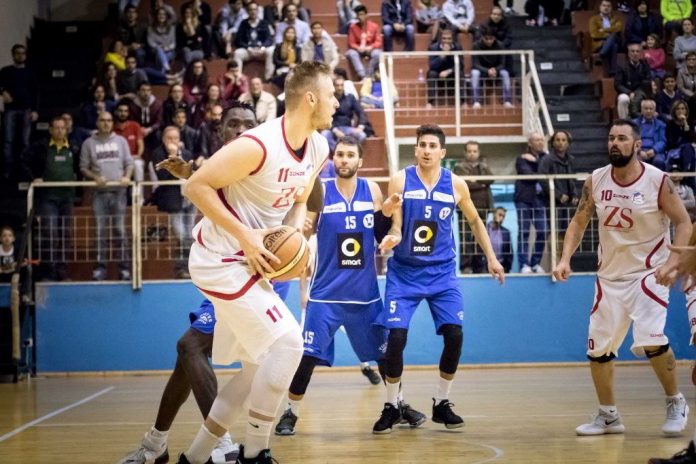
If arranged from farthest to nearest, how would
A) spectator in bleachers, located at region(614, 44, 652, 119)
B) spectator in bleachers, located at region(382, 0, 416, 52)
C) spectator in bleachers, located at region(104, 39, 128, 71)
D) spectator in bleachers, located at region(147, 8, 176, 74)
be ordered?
spectator in bleachers, located at region(382, 0, 416, 52) → spectator in bleachers, located at region(147, 8, 176, 74) → spectator in bleachers, located at region(104, 39, 128, 71) → spectator in bleachers, located at region(614, 44, 652, 119)

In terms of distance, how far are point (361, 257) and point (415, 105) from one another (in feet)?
31.7

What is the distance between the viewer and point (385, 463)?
656cm

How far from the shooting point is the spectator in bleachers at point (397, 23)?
741 inches

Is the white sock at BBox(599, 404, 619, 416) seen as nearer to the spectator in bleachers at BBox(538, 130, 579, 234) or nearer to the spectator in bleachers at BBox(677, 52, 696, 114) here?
the spectator in bleachers at BBox(538, 130, 579, 234)

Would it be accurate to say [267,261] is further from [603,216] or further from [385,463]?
[603,216]

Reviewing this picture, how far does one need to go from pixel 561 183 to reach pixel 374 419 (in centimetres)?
650

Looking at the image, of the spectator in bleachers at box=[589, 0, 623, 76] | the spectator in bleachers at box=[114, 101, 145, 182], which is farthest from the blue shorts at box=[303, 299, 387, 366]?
the spectator in bleachers at box=[589, 0, 623, 76]

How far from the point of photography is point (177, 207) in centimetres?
1437

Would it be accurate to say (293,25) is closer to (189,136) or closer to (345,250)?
(189,136)

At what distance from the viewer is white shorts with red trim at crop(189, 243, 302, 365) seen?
5.57 metres

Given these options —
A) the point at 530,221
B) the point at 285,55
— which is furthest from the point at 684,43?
the point at 285,55

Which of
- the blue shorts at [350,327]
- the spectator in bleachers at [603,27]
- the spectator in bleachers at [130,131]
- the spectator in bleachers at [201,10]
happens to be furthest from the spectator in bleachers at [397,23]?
the blue shorts at [350,327]

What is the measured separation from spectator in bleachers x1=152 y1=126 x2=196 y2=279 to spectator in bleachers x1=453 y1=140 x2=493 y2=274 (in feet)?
11.9

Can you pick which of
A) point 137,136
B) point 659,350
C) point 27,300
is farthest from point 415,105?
point 659,350
